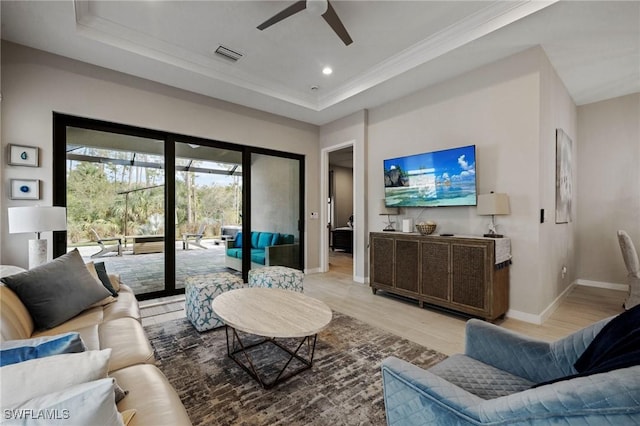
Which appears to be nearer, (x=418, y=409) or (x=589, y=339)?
(x=418, y=409)

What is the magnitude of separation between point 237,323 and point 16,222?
7.12 feet

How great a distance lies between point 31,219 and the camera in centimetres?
237

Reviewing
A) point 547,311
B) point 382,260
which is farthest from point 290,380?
point 547,311

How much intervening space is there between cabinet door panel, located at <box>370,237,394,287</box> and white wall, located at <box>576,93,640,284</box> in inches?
139

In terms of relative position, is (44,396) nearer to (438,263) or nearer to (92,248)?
(438,263)

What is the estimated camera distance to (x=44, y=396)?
70 cm

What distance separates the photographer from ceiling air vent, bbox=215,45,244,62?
11.2 ft

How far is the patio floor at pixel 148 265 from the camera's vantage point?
12.4 feet

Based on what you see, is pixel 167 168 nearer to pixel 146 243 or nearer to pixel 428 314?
pixel 146 243

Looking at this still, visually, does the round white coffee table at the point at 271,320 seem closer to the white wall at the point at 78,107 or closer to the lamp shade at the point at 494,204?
the lamp shade at the point at 494,204

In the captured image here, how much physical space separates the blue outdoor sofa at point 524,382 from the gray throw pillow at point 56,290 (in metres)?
2.22

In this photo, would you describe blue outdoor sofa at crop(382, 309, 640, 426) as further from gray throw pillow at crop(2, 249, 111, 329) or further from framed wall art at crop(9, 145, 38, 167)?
framed wall art at crop(9, 145, 38, 167)

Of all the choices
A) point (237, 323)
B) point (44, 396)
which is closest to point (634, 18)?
point (237, 323)

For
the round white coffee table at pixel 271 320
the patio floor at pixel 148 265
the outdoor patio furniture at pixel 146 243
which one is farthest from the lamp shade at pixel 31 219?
the round white coffee table at pixel 271 320
